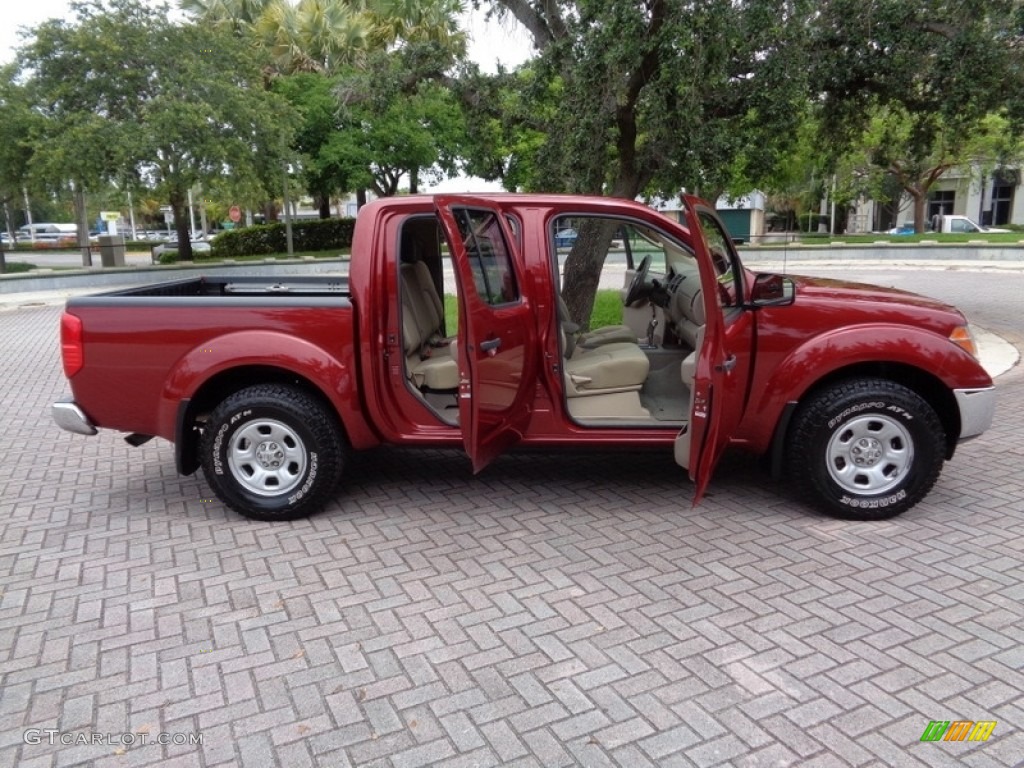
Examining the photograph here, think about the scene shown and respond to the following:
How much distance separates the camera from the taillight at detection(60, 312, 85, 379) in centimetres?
462

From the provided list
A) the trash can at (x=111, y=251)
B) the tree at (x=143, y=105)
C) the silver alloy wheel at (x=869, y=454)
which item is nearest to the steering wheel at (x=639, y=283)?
the silver alloy wheel at (x=869, y=454)

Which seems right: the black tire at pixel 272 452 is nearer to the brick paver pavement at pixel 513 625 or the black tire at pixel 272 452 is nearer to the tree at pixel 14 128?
the brick paver pavement at pixel 513 625

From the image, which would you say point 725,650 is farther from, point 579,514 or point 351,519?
point 351,519

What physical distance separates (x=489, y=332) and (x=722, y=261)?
1.56m

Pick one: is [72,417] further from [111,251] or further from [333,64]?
[333,64]

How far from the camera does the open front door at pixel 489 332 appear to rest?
4023 mm

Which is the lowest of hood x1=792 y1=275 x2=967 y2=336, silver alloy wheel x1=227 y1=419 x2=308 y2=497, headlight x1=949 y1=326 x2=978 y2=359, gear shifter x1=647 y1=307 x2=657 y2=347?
silver alloy wheel x1=227 y1=419 x2=308 y2=497

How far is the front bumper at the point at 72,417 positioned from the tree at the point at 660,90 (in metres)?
5.76

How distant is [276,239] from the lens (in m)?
33.1

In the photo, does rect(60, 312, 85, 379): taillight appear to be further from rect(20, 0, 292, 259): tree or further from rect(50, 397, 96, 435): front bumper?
rect(20, 0, 292, 259): tree

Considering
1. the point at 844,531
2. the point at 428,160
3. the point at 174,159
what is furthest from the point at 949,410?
the point at 428,160

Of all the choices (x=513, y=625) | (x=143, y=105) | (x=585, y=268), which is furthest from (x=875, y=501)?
(x=143, y=105)

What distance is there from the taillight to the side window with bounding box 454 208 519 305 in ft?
7.57

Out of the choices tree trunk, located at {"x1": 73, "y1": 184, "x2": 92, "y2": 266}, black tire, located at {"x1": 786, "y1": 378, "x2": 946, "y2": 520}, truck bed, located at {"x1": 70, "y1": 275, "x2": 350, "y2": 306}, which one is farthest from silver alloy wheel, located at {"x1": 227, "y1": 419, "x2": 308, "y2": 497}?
tree trunk, located at {"x1": 73, "y1": 184, "x2": 92, "y2": 266}
